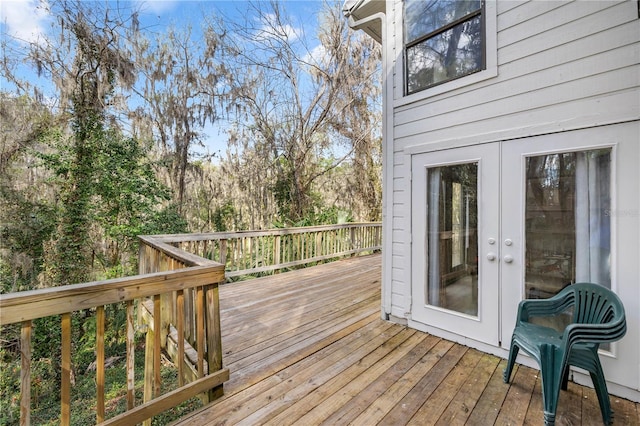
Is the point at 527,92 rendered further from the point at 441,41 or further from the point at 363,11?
the point at 363,11

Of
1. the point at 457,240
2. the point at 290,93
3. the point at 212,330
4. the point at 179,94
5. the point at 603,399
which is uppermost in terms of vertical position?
the point at 290,93

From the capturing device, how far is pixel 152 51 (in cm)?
786

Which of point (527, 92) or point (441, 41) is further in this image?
point (441, 41)

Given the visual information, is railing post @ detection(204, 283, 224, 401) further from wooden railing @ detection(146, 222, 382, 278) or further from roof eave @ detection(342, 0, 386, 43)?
roof eave @ detection(342, 0, 386, 43)

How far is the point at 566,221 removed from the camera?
220 centimetres

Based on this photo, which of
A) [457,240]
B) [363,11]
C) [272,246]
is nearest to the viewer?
[457,240]

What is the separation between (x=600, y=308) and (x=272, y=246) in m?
4.80

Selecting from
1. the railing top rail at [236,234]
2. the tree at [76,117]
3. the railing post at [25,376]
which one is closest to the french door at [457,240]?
the railing post at [25,376]

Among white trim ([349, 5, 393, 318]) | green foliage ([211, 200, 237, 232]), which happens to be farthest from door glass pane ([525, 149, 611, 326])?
green foliage ([211, 200, 237, 232])

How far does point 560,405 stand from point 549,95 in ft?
7.38

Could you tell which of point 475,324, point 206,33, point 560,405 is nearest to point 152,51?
point 206,33

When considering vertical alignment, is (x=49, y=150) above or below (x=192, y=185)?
above

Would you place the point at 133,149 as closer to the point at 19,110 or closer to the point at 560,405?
the point at 19,110

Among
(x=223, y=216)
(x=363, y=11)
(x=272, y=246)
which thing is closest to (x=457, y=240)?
(x=363, y=11)
